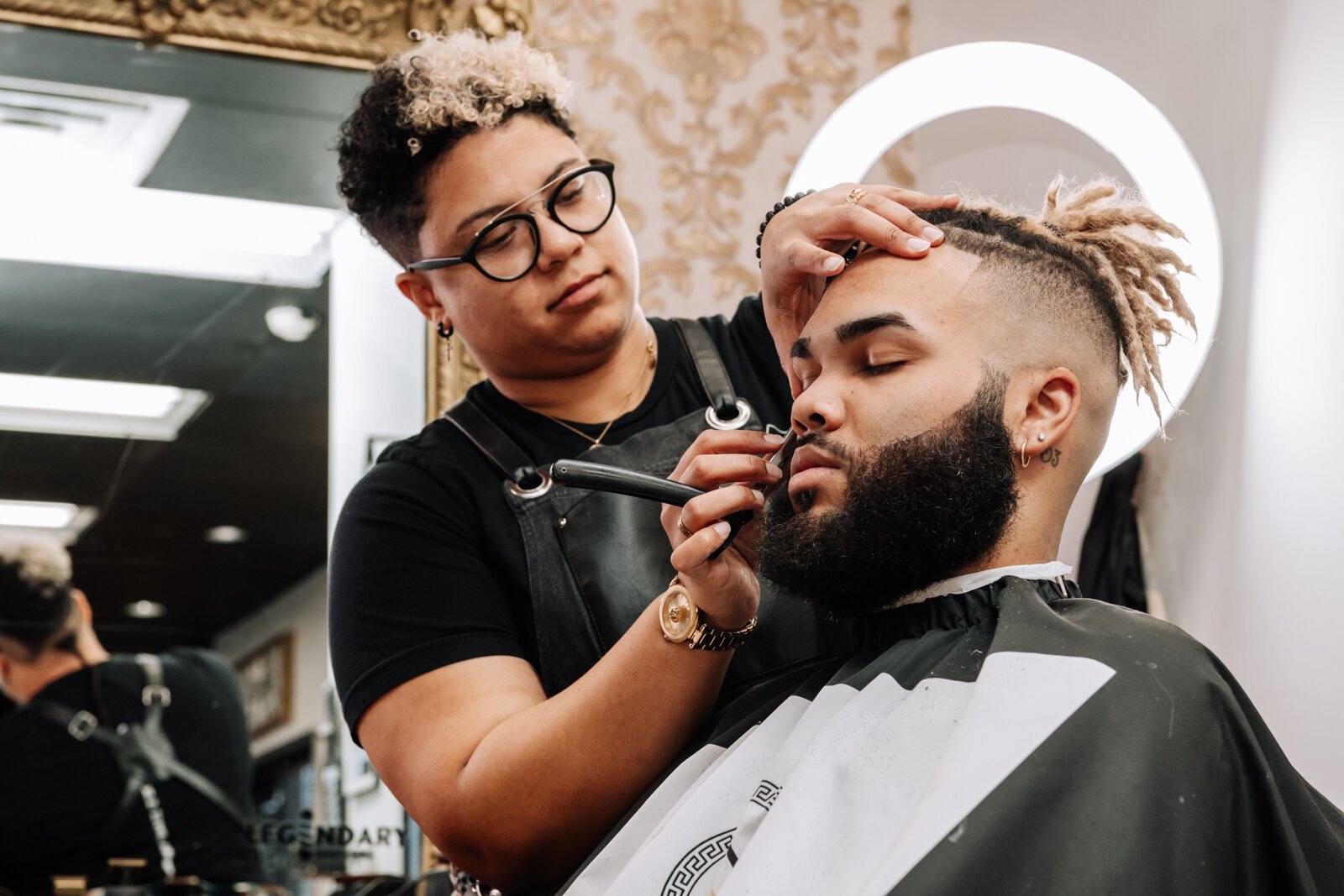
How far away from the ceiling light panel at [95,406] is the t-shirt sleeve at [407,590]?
942 mm

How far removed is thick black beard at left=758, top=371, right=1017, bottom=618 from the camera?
1.26 metres

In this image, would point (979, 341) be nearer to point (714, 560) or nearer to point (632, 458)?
point (714, 560)

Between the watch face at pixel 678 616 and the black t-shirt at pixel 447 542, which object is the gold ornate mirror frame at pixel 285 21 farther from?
the watch face at pixel 678 616

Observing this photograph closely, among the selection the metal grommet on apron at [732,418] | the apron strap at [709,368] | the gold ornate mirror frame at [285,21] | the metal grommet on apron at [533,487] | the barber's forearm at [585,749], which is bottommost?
the barber's forearm at [585,749]

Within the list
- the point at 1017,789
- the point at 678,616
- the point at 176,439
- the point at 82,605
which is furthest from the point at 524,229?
the point at 82,605

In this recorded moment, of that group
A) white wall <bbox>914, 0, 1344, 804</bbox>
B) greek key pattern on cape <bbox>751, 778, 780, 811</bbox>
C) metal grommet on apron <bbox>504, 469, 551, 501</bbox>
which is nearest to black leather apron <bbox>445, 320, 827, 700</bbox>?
metal grommet on apron <bbox>504, 469, 551, 501</bbox>

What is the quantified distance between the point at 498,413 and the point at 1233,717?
0.91m

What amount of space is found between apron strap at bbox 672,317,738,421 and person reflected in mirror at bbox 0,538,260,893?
1116 millimetres

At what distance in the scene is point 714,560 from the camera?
1252mm

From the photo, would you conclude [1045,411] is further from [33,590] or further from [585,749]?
[33,590]

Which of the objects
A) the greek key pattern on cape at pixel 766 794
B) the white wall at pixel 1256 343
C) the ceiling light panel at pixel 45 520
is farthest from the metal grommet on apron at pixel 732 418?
the ceiling light panel at pixel 45 520

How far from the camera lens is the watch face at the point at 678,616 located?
4.11 ft

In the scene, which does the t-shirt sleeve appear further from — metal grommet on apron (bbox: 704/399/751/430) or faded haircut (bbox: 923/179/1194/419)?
faded haircut (bbox: 923/179/1194/419)

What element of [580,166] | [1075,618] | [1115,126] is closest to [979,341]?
[1075,618]
